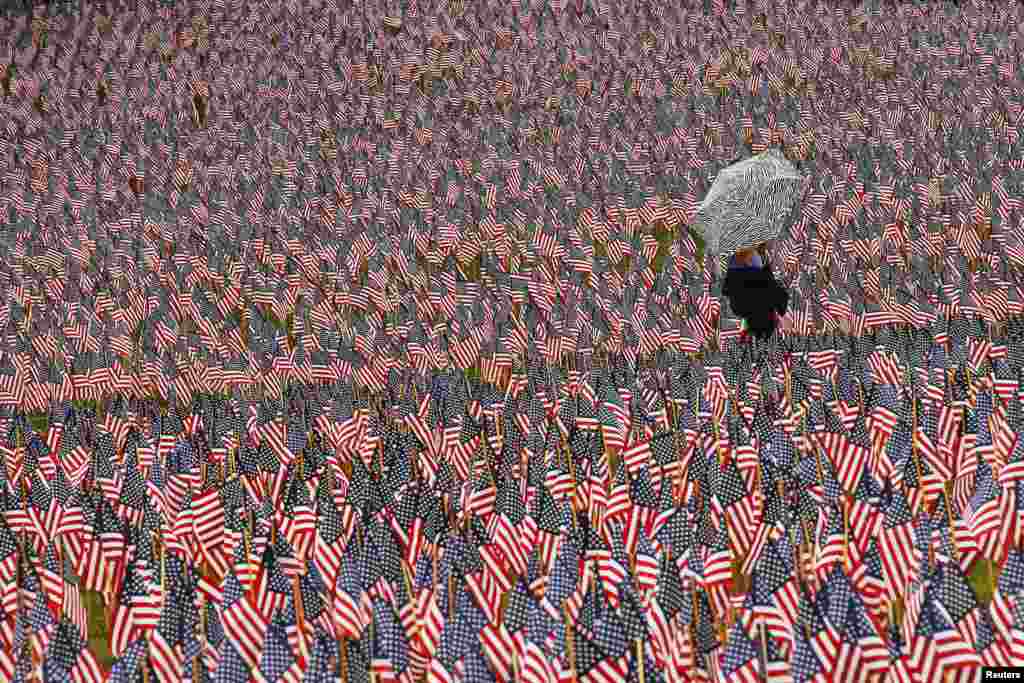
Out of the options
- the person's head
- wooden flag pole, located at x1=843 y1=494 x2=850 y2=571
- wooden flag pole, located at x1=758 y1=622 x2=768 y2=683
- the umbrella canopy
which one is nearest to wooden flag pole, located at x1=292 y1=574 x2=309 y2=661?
wooden flag pole, located at x1=758 y1=622 x2=768 y2=683

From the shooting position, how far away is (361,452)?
10.5 metres

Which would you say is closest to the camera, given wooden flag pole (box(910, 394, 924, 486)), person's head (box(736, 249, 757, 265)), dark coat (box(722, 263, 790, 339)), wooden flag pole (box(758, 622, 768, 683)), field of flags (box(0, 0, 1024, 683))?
wooden flag pole (box(758, 622, 768, 683))

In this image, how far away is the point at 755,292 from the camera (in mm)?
12180

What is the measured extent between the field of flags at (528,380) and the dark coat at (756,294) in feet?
1.32

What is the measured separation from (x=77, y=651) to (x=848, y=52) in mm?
25839

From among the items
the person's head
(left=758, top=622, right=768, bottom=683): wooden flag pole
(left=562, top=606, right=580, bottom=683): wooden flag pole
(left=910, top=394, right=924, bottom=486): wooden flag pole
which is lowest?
(left=562, top=606, right=580, bottom=683): wooden flag pole

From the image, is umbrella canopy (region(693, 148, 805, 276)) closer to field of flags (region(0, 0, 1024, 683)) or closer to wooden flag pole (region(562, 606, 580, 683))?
field of flags (region(0, 0, 1024, 683))

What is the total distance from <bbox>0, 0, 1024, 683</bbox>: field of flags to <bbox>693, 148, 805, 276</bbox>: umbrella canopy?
1260 millimetres

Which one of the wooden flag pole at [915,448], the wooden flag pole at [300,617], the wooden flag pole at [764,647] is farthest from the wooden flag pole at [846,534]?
the wooden flag pole at [300,617]

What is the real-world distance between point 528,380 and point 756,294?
2.79 meters

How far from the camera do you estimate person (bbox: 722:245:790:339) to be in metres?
12.2

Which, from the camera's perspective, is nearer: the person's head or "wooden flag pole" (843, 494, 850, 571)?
"wooden flag pole" (843, 494, 850, 571)

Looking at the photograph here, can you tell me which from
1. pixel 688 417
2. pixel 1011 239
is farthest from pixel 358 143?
pixel 688 417

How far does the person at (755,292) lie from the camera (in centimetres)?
1216
